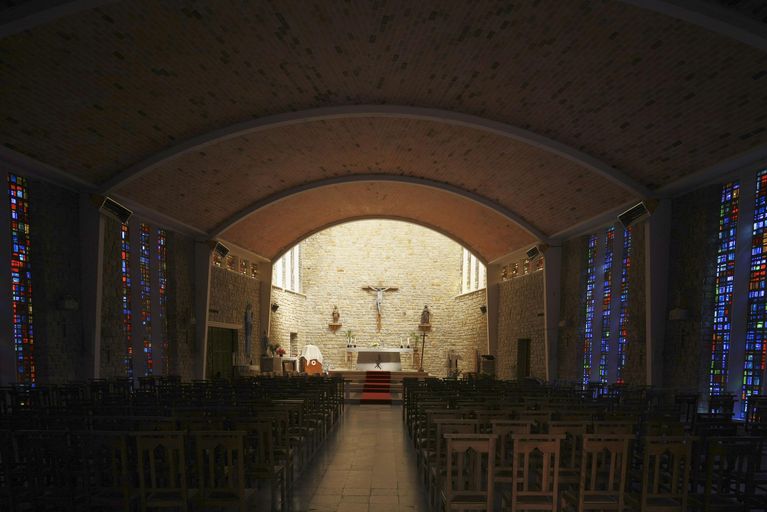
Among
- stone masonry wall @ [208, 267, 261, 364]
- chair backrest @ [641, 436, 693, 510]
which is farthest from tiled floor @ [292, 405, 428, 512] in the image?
stone masonry wall @ [208, 267, 261, 364]

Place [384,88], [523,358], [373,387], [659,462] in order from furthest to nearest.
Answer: [523,358], [373,387], [384,88], [659,462]

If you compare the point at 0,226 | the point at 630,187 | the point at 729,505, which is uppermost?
the point at 630,187

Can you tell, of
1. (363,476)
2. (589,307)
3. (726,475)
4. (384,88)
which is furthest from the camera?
(589,307)

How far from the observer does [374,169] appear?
54.1 ft

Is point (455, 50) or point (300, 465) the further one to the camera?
point (455, 50)

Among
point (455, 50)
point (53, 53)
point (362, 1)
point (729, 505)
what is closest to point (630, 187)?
point (455, 50)

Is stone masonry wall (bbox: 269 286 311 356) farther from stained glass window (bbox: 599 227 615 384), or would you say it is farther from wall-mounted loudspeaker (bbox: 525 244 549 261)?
stained glass window (bbox: 599 227 615 384)

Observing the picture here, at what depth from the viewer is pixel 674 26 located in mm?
7473

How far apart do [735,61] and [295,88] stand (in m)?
7.05

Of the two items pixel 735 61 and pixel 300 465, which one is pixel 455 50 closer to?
pixel 735 61

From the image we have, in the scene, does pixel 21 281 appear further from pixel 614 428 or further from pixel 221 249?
pixel 614 428

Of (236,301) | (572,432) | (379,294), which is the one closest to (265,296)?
(236,301)

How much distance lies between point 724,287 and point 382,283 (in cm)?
1934

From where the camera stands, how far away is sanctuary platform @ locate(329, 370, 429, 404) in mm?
16484
